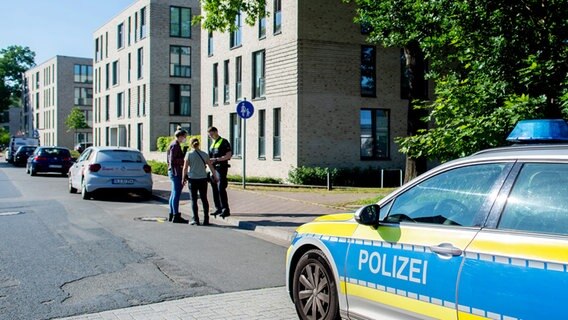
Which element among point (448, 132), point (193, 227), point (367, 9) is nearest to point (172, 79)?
point (367, 9)

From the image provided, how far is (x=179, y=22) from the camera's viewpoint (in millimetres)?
42531

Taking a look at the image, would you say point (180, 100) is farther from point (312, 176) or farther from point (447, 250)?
point (447, 250)

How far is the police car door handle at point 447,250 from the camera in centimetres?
354

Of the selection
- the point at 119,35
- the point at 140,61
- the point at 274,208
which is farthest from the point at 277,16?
the point at 119,35

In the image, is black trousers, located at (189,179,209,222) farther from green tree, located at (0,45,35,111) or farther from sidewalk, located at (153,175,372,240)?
green tree, located at (0,45,35,111)

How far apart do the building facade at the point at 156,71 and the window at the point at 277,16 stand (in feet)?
60.8

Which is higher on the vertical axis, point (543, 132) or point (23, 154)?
point (543, 132)

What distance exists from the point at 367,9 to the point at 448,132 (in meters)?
7.45

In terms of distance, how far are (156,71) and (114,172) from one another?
26.6 m

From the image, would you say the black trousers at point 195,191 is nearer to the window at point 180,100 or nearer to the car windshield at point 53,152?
the car windshield at point 53,152

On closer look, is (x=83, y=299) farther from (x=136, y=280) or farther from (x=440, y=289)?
(x=440, y=289)

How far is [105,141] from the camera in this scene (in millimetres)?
51719

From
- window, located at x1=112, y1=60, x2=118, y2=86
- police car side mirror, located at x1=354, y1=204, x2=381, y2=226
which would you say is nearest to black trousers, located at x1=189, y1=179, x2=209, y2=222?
police car side mirror, located at x1=354, y1=204, x2=381, y2=226

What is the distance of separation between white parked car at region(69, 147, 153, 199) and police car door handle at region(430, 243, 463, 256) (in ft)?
43.8
